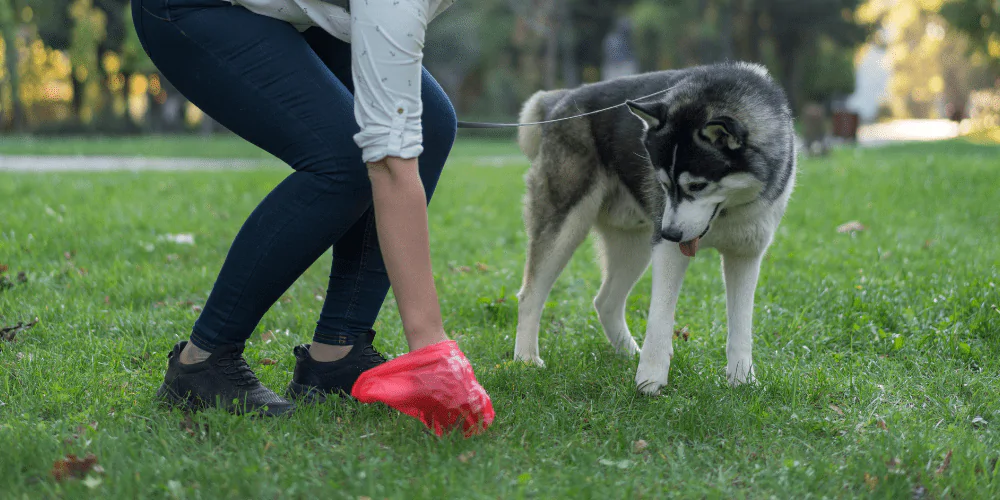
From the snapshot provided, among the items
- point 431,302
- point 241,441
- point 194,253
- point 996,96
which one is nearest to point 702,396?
point 431,302

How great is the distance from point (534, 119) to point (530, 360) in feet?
3.73

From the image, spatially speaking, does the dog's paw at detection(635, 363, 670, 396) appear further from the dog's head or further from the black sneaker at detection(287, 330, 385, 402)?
the black sneaker at detection(287, 330, 385, 402)

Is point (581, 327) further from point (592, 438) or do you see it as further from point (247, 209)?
point (247, 209)

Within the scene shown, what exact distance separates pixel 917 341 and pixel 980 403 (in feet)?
2.36

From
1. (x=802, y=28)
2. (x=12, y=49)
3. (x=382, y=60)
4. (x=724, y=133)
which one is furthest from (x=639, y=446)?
(x=802, y=28)

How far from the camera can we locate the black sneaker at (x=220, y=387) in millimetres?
2611

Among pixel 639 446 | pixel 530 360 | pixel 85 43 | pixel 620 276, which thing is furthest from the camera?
pixel 85 43

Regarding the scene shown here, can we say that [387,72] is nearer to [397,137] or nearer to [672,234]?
[397,137]

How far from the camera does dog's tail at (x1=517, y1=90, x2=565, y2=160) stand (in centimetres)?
386

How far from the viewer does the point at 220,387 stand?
2.61m

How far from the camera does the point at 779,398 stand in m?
3.02

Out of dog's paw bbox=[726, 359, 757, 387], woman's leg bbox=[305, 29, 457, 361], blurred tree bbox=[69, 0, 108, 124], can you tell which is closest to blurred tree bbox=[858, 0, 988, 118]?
blurred tree bbox=[69, 0, 108, 124]

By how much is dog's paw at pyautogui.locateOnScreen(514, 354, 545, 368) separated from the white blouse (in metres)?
1.40

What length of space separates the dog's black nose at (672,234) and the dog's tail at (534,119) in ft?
3.18
